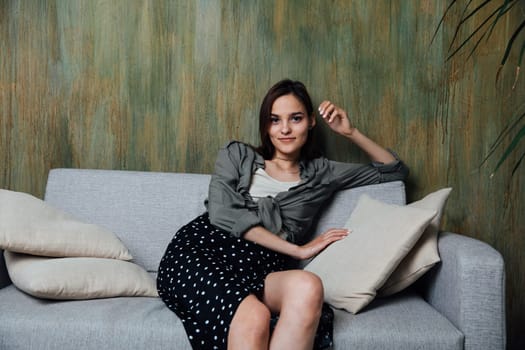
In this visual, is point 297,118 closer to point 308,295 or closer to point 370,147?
point 370,147

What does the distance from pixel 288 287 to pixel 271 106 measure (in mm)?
896

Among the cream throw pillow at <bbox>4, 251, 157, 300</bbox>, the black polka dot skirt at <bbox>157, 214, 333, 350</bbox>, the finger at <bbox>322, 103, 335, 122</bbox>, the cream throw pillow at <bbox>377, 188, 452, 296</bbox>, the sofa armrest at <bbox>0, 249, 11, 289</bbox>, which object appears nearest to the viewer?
the black polka dot skirt at <bbox>157, 214, 333, 350</bbox>

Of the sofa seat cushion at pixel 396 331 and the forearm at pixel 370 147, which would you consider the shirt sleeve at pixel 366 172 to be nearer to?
the forearm at pixel 370 147

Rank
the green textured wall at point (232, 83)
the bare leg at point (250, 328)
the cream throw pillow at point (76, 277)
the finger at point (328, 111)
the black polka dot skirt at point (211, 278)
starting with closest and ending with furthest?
the bare leg at point (250, 328)
the black polka dot skirt at point (211, 278)
the cream throw pillow at point (76, 277)
the finger at point (328, 111)
the green textured wall at point (232, 83)

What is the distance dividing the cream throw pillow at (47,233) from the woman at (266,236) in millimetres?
240

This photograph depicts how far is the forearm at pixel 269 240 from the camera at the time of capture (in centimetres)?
215

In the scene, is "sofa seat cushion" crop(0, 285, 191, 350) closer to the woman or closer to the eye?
the woman

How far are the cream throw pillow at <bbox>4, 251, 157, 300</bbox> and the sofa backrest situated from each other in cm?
27

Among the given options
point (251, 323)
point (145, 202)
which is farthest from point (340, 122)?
point (251, 323)

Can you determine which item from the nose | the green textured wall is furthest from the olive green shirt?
the green textured wall

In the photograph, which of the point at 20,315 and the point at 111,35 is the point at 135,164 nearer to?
the point at 111,35

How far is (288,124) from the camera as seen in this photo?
236 centimetres

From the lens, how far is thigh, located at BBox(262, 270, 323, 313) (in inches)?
66.8

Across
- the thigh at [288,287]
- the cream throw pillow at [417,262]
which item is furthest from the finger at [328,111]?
the thigh at [288,287]
